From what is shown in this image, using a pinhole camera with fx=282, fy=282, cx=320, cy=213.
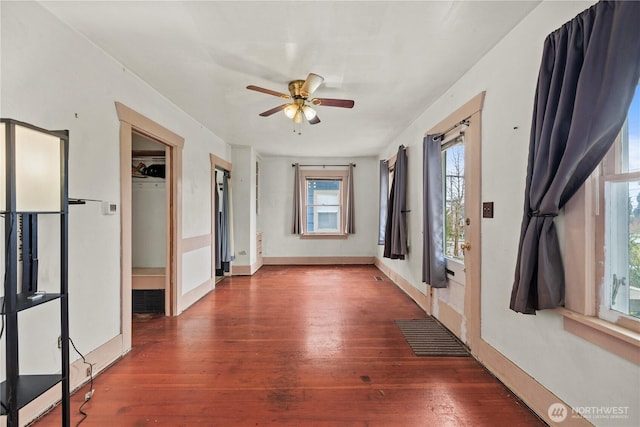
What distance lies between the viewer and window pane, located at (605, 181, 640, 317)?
1308 mm

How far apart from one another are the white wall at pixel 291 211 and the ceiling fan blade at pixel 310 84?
401 centimetres

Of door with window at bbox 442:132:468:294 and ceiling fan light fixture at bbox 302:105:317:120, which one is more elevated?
ceiling fan light fixture at bbox 302:105:317:120

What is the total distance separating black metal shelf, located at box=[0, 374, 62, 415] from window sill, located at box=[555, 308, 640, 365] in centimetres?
260

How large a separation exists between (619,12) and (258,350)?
10.1 feet

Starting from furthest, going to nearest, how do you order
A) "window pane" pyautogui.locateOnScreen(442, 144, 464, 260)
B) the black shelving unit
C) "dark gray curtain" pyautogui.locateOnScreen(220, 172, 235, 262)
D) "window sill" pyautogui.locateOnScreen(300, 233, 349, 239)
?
"window sill" pyautogui.locateOnScreen(300, 233, 349, 239) < "dark gray curtain" pyautogui.locateOnScreen(220, 172, 235, 262) < "window pane" pyautogui.locateOnScreen(442, 144, 464, 260) < the black shelving unit

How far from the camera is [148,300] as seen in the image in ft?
11.4

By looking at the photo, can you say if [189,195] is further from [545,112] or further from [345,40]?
[545,112]

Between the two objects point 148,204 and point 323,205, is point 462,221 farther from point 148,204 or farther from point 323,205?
point 323,205

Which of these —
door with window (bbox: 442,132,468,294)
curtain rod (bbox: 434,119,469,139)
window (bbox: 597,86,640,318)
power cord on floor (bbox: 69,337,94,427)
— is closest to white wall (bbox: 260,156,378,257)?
door with window (bbox: 442,132,468,294)

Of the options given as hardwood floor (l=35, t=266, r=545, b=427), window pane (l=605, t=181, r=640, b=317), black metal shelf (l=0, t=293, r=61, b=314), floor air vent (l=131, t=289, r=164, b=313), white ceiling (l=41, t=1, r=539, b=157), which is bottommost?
hardwood floor (l=35, t=266, r=545, b=427)

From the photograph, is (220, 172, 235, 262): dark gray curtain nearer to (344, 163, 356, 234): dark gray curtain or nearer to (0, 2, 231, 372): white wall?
(0, 2, 231, 372): white wall

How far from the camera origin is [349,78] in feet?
8.45

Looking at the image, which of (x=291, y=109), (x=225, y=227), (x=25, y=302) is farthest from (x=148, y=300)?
(x=291, y=109)

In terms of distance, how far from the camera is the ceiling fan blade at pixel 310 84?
231cm
